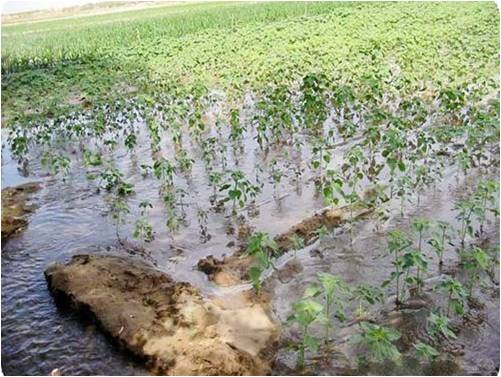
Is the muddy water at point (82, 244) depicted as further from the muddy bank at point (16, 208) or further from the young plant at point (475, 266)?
the young plant at point (475, 266)

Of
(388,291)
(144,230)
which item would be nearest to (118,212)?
(144,230)

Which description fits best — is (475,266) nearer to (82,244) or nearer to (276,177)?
(276,177)

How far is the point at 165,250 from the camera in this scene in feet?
17.0

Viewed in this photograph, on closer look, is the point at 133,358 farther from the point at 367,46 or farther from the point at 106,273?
the point at 367,46

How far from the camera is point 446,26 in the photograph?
15.1m

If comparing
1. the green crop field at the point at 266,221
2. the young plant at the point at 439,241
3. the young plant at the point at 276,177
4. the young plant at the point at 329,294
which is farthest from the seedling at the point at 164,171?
the young plant at the point at 439,241

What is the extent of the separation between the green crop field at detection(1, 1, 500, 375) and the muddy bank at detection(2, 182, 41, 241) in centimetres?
3

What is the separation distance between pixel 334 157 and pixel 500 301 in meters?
3.37

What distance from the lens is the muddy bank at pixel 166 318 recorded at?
11.5 ft

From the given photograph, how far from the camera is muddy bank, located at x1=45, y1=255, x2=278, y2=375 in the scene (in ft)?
11.5

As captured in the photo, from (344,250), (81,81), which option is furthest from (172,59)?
(344,250)

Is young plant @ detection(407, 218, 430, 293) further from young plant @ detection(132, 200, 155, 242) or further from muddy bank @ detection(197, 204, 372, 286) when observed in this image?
young plant @ detection(132, 200, 155, 242)

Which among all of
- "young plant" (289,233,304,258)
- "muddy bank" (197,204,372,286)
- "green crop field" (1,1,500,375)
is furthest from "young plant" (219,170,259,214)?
"young plant" (289,233,304,258)

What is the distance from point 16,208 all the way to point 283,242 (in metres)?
3.22
